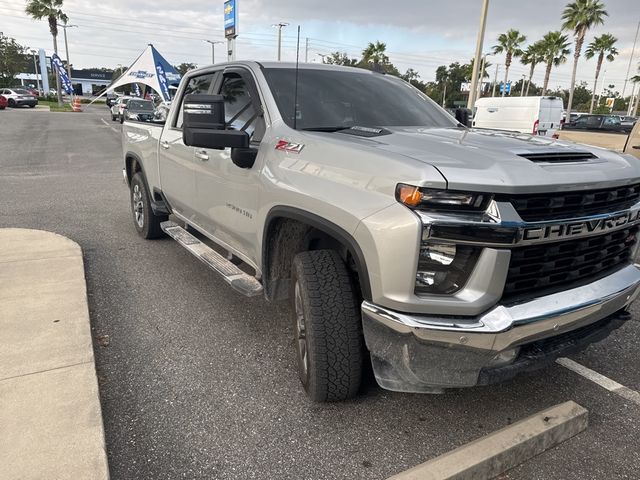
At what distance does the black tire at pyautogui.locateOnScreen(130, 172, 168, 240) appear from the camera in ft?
18.9

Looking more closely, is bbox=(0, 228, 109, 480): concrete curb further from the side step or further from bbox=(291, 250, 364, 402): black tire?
bbox=(291, 250, 364, 402): black tire

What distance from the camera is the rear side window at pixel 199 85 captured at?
173 inches

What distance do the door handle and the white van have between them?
13.7 metres

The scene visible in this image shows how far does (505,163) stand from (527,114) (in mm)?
15739

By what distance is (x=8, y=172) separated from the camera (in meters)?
11.0

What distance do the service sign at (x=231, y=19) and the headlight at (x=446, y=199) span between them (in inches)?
1035

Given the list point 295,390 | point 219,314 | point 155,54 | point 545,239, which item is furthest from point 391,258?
point 155,54

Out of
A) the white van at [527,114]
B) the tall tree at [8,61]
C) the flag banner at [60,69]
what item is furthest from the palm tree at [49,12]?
the white van at [527,114]

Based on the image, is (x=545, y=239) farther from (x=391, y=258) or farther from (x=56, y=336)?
(x=56, y=336)

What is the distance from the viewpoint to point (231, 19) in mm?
26062

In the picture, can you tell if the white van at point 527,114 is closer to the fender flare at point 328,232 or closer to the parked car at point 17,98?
the fender flare at point 328,232

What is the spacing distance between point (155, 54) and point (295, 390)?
20923 millimetres

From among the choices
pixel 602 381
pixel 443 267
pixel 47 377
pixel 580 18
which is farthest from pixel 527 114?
pixel 580 18

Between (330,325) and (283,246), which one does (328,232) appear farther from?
(283,246)
